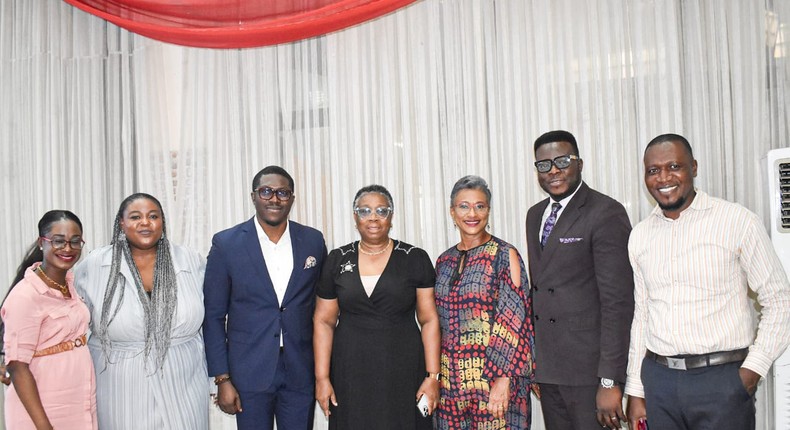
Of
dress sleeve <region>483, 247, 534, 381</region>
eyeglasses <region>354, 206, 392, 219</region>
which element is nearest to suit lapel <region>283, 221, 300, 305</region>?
eyeglasses <region>354, 206, 392, 219</region>

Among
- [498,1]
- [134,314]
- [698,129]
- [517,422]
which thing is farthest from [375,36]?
[517,422]

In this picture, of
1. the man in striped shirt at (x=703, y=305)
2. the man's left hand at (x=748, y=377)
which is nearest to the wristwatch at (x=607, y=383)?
the man in striped shirt at (x=703, y=305)

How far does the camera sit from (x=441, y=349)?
108 inches

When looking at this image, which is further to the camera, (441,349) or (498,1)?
(498,1)

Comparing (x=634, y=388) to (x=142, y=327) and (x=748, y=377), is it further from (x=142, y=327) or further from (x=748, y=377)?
(x=142, y=327)

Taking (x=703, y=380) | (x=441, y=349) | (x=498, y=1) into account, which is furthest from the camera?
(x=498, y=1)

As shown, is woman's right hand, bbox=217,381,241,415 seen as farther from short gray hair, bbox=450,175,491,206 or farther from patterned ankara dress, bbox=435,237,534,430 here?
short gray hair, bbox=450,175,491,206

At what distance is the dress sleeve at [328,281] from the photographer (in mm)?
2869

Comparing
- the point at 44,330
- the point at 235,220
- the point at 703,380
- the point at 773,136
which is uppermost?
the point at 773,136

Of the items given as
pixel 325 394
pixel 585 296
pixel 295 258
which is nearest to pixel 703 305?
pixel 585 296

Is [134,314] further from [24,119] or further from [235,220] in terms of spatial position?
[24,119]

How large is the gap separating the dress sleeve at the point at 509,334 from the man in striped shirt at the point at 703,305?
474 mm

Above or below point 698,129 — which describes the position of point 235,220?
below

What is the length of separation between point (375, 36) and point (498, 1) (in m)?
0.79
